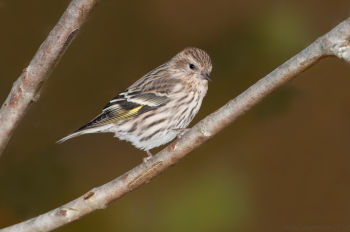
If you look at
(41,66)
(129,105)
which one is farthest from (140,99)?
(41,66)

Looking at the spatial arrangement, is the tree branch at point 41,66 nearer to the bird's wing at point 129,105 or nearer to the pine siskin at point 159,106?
the pine siskin at point 159,106

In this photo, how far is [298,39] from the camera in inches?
205

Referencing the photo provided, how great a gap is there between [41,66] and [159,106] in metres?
1.45

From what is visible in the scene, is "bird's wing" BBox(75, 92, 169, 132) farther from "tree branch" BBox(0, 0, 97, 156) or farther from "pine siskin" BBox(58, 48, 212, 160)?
"tree branch" BBox(0, 0, 97, 156)

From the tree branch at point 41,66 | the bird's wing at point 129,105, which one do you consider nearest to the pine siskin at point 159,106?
the bird's wing at point 129,105

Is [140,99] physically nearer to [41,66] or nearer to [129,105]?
[129,105]

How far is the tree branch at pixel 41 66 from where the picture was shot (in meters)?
3.01

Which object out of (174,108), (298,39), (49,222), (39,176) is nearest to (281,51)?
(298,39)

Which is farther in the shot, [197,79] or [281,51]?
[281,51]

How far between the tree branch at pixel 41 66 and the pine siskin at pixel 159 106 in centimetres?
93

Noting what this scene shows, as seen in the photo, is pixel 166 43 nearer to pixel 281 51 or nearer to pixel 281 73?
pixel 281 51

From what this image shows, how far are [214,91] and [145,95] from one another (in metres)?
1.03

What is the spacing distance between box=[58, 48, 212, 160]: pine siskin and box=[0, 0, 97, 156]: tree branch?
0.93m

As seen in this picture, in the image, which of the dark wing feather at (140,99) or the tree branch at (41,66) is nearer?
the tree branch at (41,66)
